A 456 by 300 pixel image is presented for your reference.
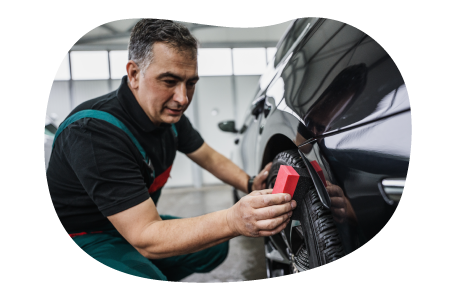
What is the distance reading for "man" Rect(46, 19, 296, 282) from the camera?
86 cm

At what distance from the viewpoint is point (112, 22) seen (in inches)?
32.2

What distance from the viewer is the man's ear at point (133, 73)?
92 cm

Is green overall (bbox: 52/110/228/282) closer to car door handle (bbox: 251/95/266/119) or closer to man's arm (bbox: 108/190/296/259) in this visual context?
man's arm (bbox: 108/190/296/259)

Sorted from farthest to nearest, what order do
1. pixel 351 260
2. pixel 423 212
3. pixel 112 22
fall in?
pixel 112 22 → pixel 351 260 → pixel 423 212

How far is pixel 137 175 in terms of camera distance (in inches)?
38.2

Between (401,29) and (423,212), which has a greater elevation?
(401,29)

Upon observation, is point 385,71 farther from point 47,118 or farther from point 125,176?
point 47,118

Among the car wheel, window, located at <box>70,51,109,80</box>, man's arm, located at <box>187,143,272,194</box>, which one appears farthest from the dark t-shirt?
the car wheel

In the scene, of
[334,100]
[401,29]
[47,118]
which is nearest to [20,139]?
[47,118]

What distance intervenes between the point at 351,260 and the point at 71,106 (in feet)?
2.87

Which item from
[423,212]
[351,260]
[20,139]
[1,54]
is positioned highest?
[1,54]

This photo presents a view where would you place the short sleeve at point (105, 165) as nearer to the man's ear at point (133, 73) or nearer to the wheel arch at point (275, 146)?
the man's ear at point (133, 73)

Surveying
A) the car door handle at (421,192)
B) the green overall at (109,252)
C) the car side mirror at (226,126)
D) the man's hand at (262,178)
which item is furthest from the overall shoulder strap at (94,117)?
the car door handle at (421,192)

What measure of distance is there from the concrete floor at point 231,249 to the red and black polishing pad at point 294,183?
53 centimetres
